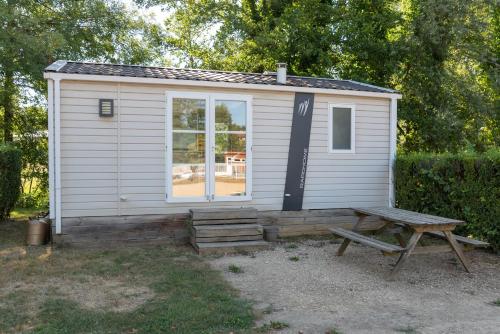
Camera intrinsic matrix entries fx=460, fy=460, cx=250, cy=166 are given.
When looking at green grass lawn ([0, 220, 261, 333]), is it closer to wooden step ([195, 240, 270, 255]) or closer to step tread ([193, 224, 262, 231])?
wooden step ([195, 240, 270, 255])

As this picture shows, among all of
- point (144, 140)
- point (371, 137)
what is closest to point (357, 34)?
point (371, 137)

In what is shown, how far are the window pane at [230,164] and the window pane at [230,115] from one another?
0.43ft

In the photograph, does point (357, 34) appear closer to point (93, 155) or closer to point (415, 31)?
point (415, 31)

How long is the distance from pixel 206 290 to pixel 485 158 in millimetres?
4468

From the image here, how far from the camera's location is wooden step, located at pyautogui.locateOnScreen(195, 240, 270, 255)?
21.5 ft

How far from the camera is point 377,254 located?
6.74m

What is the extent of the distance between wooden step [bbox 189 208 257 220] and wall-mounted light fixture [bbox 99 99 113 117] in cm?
191

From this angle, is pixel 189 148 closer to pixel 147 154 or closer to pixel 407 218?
pixel 147 154

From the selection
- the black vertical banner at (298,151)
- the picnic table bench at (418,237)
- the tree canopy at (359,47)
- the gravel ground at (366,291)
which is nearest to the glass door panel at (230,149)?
the black vertical banner at (298,151)

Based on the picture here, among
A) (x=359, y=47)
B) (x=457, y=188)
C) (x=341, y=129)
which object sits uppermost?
(x=359, y=47)

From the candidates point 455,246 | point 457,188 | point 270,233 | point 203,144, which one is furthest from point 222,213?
point 457,188

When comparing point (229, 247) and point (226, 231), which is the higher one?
point (226, 231)

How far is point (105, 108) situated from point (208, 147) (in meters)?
1.66

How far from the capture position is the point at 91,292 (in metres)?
4.74
